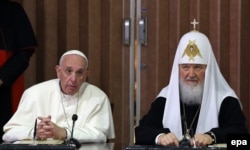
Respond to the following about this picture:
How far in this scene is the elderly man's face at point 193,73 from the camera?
4383mm

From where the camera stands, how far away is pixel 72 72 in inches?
178

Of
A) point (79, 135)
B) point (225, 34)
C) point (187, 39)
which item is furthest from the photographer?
point (225, 34)

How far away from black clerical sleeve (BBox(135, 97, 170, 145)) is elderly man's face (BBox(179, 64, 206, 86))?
259 mm

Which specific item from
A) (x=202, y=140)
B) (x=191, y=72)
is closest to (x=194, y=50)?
(x=191, y=72)

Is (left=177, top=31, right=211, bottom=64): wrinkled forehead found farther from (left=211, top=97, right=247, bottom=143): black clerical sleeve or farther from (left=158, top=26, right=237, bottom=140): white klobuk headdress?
(left=211, top=97, right=247, bottom=143): black clerical sleeve

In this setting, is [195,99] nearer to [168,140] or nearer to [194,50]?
[194,50]

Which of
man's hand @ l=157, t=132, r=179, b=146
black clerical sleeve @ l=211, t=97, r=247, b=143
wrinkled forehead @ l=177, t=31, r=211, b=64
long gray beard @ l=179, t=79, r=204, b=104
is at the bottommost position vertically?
man's hand @ l=157, t=132, r=179, b=146

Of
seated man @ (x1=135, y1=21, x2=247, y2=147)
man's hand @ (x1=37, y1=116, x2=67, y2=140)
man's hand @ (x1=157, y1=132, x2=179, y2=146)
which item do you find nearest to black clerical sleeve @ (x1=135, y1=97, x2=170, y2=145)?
seated man @ (x1=135, y1=21, x2=247, y2=147)

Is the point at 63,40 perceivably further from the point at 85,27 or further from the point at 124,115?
the point at 124,115

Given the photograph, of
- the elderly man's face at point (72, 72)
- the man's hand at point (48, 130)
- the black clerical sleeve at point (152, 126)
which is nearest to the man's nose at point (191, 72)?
the black clerical sleeve at point (152, 126)

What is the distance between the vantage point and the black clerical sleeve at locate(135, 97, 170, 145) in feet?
13.3

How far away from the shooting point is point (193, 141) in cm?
371

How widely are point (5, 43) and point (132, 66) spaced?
1.30m

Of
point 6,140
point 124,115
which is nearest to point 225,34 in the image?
point 124,115
